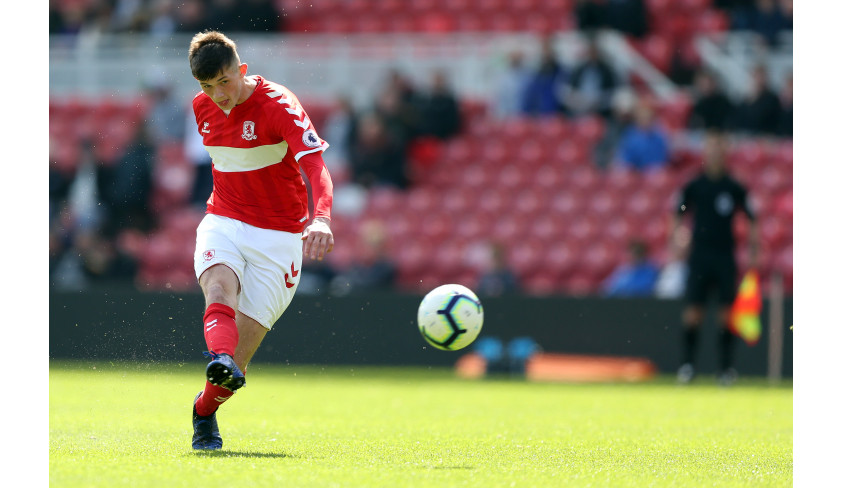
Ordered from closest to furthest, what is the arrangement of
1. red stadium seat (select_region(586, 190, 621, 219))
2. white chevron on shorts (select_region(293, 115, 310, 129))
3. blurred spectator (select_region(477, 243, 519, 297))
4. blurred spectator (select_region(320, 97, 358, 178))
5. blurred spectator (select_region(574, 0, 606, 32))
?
1. white chevron on shorts (select_region(293, 115, 310, 129))
2. blurred spectator (select_region(477, 243, 519, 297))
3. red stadium seat (select_region(586, 190, 621, 219))
4. blurred spectator (select_region(320, 97, 358, 178))
5. blurred spectator (select_region(574, 0, 606, 32))

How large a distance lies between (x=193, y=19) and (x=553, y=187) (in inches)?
252

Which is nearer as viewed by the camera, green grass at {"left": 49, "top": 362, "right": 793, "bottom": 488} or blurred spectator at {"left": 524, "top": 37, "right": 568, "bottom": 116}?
green grass at {"left": 49, "top": 362, "right": 793, "bottom": 488}

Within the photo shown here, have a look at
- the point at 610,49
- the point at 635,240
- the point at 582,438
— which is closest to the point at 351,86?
the point at 610,49

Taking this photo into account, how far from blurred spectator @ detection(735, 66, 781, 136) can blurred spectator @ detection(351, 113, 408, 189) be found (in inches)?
194

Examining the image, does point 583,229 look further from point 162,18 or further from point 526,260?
point 162,18

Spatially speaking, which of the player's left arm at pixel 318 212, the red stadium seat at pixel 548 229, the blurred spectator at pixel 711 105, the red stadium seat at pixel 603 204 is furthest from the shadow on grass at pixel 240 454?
the blurred spectator at pixel 711 105

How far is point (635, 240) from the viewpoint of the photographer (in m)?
14.7

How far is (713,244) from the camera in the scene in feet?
42.3

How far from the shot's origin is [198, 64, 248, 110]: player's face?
6.14 metres

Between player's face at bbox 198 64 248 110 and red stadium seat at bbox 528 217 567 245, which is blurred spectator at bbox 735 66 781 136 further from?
player's face at bbox 198 64 248 110

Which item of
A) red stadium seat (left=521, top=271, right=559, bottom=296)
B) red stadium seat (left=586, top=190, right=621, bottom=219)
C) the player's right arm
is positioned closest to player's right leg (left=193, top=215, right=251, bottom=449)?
the player's right arm

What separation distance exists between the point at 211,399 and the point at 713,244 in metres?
8.03

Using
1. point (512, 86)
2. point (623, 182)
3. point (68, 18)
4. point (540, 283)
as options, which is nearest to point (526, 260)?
point (540, 283)

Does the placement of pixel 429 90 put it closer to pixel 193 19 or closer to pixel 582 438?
pixel 193 19
